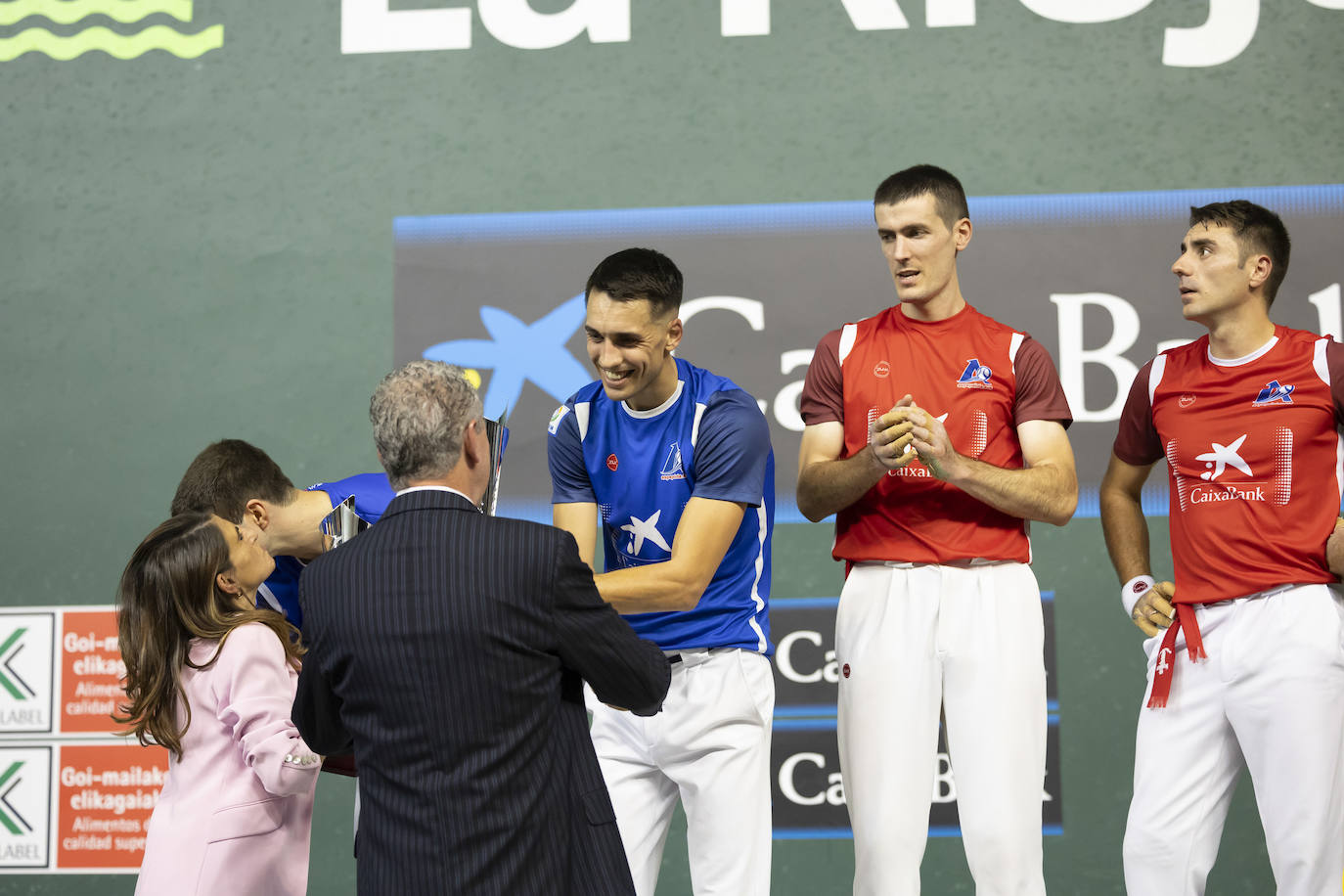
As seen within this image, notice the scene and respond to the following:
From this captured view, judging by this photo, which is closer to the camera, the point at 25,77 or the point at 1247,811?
the point at 1247,811

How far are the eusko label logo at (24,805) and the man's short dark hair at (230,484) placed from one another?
210 cm

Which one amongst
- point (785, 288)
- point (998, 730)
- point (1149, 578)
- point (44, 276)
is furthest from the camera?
point (44, 276)

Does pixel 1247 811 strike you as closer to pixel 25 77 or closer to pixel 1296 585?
pixel 1296 585

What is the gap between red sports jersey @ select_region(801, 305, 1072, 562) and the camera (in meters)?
2.54

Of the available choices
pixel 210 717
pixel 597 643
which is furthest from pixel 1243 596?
pixel 210 717

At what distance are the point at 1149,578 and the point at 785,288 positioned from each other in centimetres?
170

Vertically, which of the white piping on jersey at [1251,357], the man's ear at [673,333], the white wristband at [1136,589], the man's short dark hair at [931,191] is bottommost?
the white wristband at [1136,589]

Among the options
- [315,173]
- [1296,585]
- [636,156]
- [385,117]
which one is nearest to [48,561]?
[315,173]

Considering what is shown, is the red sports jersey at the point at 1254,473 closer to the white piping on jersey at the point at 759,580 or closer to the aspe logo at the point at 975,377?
the aspe logo at the point at 975,377

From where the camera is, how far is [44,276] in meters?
4.42

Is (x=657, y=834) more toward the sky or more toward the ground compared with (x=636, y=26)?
more toward the ground

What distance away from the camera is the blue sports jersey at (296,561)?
2.61 meters

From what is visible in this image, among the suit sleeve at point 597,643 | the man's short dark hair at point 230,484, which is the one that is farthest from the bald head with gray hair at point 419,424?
the man's short dark hair at point 230,484

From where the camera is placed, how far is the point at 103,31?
4465mm
